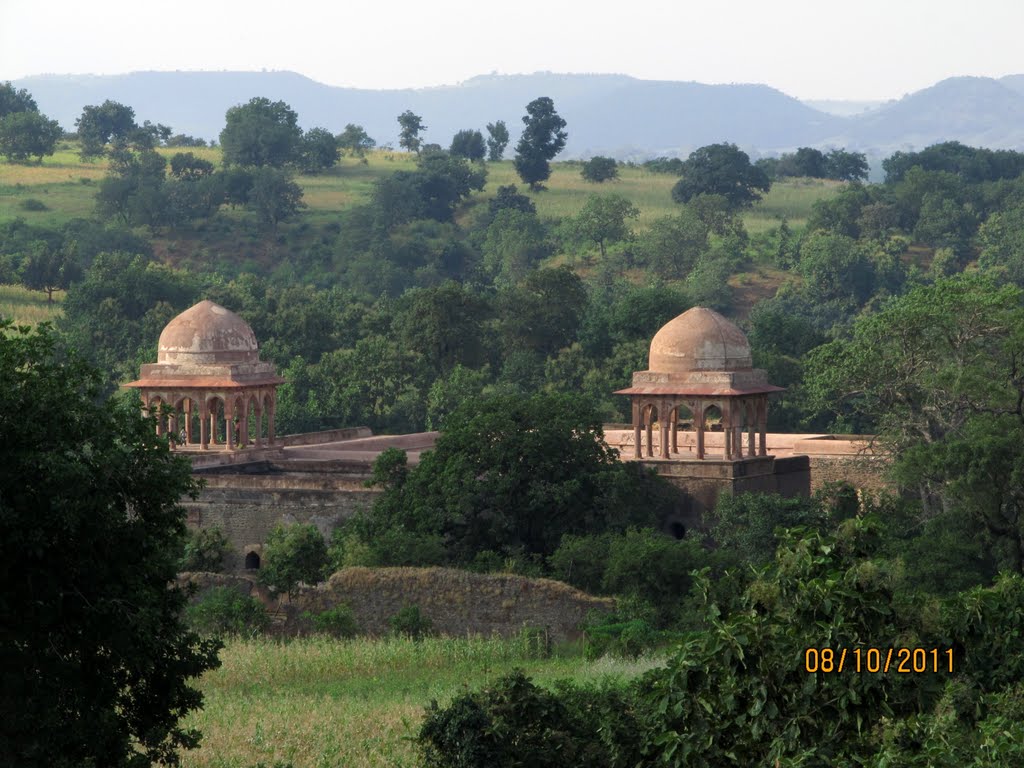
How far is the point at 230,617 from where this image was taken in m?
31.5

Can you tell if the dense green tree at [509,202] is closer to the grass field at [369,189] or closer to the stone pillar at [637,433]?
the grass field at [369,189]

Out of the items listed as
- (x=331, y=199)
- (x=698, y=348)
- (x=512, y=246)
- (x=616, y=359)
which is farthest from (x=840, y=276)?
(x=698, y=348)

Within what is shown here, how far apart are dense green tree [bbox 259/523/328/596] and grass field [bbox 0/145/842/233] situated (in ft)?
184

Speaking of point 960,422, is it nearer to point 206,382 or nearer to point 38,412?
point 206,382

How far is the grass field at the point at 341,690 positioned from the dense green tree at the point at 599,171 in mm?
75479

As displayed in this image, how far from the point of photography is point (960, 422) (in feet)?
124

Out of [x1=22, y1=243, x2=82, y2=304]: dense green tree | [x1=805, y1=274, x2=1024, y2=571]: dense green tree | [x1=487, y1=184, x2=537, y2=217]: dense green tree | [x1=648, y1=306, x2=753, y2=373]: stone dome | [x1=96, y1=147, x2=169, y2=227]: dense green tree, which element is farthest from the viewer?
[x1=487, y1=184, x2=537, y2=217]: dense green tree

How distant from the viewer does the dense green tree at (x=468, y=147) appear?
112688 mm

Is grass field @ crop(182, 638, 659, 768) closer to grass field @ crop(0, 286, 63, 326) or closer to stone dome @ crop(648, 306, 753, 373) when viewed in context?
stone dome @ crop(648, 306, 753, 373)

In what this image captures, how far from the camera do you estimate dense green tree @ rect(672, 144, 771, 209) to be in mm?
96312

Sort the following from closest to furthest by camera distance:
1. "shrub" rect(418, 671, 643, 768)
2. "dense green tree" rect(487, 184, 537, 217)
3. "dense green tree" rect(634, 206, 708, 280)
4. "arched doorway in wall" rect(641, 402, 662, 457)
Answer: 1. "shrub" rect(418, 671, 643, 768)
2. "arched doorway in wall" rect(641, 402, 662, 457)
3. "dense green tree" rect(634, 206, 708, 280)
4. "dense green tree" rect(487, 184, 537, 217)

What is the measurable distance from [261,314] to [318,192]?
4397cm

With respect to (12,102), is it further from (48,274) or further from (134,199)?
(48,274)

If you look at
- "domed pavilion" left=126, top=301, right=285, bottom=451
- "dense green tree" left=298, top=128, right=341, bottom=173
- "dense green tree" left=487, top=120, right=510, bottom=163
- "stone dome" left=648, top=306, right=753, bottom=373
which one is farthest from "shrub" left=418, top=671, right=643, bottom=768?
"dense green tree" left=487, top=120, right=510, bottom=163
